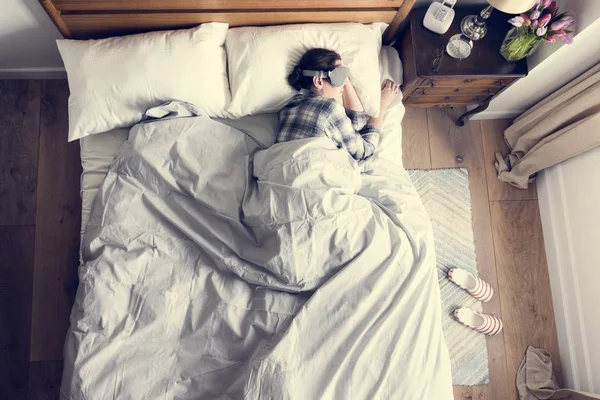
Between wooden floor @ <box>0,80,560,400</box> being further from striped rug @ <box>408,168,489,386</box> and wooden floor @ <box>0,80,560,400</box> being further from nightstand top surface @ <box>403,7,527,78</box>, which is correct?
nightstand top surface @ <box>403,7,527,78</box>

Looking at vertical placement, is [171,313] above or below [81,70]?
below

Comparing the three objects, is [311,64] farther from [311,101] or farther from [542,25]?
[542,25]

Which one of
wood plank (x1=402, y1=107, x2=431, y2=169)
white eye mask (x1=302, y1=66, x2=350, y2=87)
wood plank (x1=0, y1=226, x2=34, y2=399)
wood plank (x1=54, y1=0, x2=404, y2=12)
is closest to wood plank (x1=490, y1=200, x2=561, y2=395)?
wood plank (x1=402, y1=107, x2=431, y2=169)

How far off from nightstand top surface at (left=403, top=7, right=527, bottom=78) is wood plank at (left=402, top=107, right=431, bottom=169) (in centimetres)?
44

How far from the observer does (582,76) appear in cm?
179

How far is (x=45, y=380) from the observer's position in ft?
6.06

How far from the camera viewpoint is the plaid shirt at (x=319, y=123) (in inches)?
65.2

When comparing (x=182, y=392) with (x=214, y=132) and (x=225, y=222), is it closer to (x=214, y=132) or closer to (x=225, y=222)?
(x=225, y=222)

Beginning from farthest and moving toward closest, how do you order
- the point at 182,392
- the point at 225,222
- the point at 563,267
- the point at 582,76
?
the point at 563,267, the point at 582,76, the point at 225,222, the point at 182,392

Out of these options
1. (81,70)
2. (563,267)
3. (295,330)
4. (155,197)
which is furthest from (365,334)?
(81,70)

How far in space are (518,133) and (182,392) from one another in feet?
5.59

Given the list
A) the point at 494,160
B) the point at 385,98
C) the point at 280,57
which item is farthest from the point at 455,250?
the point at 280,57

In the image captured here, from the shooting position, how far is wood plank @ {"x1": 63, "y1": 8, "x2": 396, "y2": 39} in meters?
1.68

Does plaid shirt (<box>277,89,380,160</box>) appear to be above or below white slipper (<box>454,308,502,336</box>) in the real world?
above
